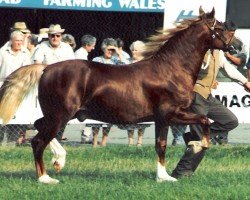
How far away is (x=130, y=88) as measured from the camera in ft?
45.2

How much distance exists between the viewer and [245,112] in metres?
20.2

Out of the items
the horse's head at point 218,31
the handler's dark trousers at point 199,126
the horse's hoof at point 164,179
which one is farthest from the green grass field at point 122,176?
the horse's head at point 218,31

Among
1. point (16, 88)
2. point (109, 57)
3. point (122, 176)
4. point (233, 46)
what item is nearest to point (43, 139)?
point (16, 88)

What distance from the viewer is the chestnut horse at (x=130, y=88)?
13.7 metres

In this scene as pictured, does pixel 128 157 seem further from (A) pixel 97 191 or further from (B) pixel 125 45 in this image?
(B) pixel 125 45

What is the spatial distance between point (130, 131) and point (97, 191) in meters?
7.10

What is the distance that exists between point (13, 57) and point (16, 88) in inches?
180

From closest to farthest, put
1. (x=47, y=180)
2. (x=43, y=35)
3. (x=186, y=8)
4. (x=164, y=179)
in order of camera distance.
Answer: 1. (x=47, y=180)
2. (x=164, y=179)
3. (x=186, y=8)
4. (x=43, y=35)

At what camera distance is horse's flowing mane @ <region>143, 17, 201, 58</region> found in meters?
14.1

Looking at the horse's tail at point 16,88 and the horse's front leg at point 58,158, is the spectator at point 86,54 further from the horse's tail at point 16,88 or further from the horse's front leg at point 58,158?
the horse's tail at point 16,88

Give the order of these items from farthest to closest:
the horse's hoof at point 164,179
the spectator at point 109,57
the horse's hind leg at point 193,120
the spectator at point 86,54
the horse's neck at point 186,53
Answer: the spectator at point 86,54, the spectator at point 109,57, the horse's neck at point 186,53, the horse's hind leg at point 193,120, the horse's hoof at point 164,179

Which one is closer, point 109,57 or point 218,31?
point 218,31

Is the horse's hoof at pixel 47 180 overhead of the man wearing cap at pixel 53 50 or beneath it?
beneath

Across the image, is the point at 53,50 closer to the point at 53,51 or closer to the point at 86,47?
the point at 53,51
